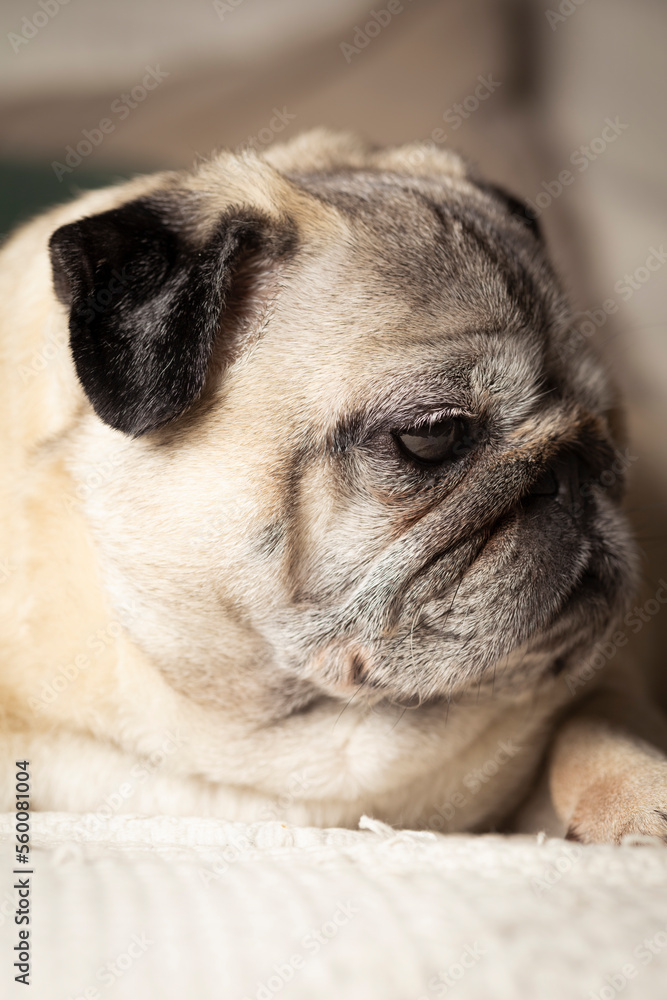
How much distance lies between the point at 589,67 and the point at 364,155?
7.28ft

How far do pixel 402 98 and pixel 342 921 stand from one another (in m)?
3.83

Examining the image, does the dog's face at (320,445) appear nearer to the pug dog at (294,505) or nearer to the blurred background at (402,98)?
the pug dog at (294,505)

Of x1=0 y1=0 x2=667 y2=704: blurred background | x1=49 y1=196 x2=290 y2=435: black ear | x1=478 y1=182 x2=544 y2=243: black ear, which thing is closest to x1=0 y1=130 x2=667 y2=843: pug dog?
x1=49 y1=196 x2=290 y2=435: black ear

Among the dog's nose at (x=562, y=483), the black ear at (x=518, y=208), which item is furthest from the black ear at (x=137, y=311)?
the black ear at (x=518, y=208)

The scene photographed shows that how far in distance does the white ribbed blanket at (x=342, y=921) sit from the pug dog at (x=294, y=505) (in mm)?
292

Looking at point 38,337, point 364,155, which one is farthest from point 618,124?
point 38,337

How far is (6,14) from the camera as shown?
2.90 m

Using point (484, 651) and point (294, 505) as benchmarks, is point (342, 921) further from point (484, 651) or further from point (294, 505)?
point (294, 505)

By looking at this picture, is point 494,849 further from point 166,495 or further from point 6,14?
point 6,14

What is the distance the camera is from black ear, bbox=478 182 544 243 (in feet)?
5.94

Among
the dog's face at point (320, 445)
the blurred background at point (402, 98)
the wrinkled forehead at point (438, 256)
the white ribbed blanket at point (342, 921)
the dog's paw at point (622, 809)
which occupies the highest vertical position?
the blurred background at point (402, 98)

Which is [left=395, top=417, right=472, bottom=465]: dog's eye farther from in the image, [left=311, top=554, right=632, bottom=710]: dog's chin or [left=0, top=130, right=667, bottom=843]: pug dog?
[left=311, top=554, right=632, bottom=710]: dog's chin

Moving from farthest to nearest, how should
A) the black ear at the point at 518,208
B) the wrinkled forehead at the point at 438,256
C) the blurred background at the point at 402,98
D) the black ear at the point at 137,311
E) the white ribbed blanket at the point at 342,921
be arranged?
the blurred background at the point at 402,98 < the black ear at the point at 518,208 < the wrinkled forehead at the point at 438,256 < the black ear at the point at 137,311 < the white ribbed blanket at the point at 342,921

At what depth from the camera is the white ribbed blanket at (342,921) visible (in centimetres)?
90
